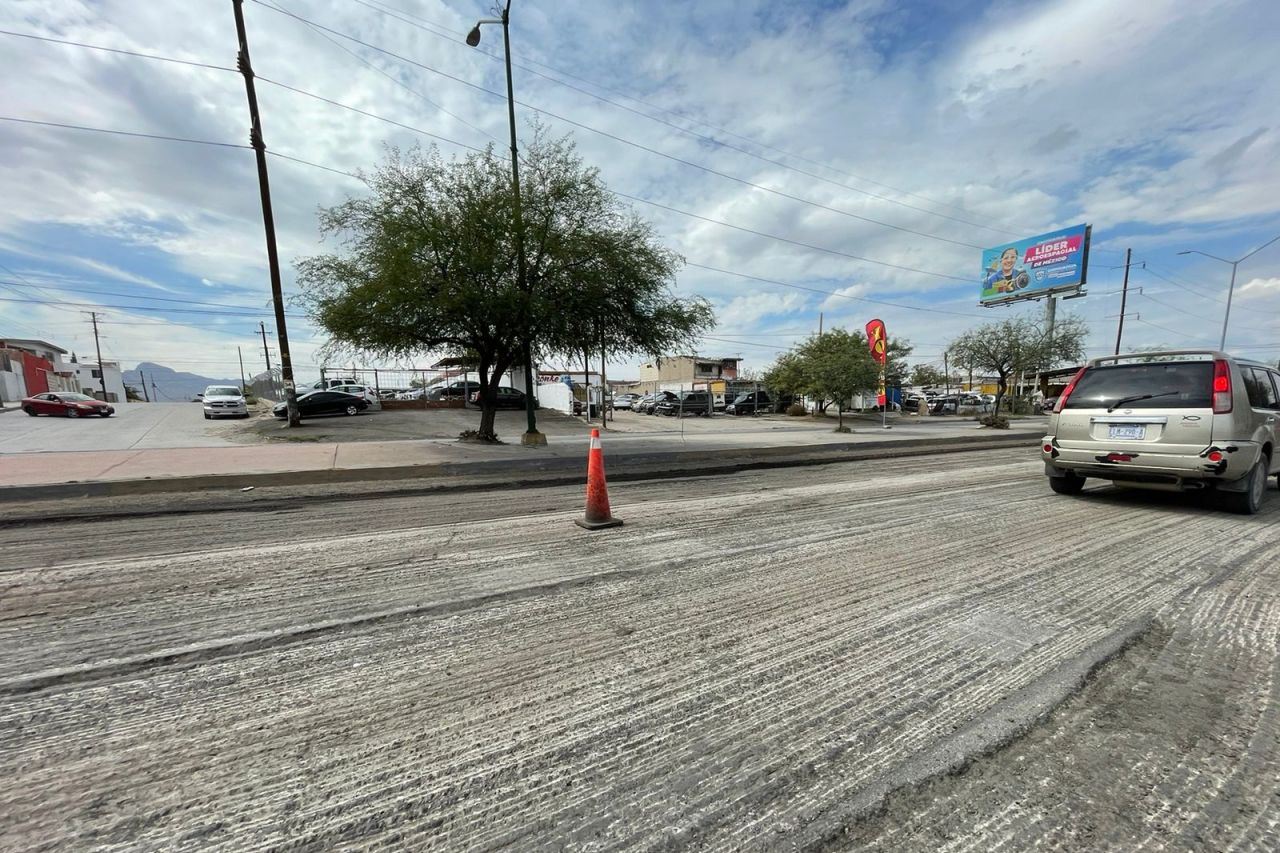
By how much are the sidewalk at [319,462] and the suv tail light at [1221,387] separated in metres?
6.46

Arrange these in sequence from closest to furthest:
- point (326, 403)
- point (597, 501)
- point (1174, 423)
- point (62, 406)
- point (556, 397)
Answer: point (597, 501)
point (1174, 423)
point (326, 403)
point (62, 406)
point (556, 397)

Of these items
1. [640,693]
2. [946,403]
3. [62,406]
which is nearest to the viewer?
[640,693]

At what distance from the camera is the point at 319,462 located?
374 inches

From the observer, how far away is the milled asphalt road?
168cm

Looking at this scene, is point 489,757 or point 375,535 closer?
point 489,757

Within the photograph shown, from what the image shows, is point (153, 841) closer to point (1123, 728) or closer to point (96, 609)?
point (96, 609)

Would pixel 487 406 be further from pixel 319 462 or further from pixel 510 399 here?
pixel 510 399

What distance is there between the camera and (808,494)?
7102 mm

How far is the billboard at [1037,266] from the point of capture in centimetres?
4250

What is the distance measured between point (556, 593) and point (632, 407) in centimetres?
4119

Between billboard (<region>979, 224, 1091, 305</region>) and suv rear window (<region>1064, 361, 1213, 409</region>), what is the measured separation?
4743cm

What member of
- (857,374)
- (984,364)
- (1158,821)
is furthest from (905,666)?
(984,364)

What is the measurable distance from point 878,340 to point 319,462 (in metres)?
20.7

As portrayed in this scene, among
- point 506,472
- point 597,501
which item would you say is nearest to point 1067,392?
point 597,501
